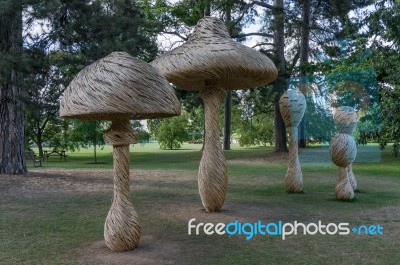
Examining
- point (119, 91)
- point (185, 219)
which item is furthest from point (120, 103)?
point (185, 219)

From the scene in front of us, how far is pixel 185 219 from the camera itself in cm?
778

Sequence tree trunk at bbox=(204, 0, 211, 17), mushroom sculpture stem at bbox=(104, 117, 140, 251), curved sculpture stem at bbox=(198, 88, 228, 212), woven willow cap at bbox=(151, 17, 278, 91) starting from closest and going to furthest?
mushroom sculpture stem at bbox=(104, 117, 140, 251)
woven willow cap at bbox=(151, 17, 278, 91)
curved sculpture stem at bbox=(198, 88, 228, 212)
tree trunk at bbox=(204, 0, 211, 17)

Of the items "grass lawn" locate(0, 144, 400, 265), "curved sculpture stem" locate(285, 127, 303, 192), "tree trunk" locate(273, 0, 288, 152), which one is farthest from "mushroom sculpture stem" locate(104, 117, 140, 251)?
"tree trunk" locate(273, 0, 288, 152)

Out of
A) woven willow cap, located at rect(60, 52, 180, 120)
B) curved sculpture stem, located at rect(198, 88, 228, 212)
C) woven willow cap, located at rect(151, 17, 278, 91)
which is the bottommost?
curved sculpture stem, located at rect(198, 88, 228, 212)

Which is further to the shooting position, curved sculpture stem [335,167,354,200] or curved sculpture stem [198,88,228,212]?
curved sculpture stem [335,167,354,200]

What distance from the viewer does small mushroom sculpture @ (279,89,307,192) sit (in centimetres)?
1049

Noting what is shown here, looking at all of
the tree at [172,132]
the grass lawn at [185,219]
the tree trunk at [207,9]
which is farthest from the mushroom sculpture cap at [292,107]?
the tree at [172,132]

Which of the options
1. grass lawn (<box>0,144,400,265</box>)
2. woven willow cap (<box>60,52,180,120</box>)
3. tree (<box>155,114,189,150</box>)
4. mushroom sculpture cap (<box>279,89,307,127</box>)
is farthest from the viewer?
tree (<box>155,114,189,150</box>)

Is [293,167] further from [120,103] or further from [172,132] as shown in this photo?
[172,132]

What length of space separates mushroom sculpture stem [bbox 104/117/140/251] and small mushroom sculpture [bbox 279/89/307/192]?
5728mm

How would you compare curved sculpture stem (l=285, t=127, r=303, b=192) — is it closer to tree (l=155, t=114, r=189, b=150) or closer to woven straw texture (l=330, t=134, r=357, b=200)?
woven straw texture (l=330, t=134, r=357, b=200)

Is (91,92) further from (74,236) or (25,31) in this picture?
(25,31)

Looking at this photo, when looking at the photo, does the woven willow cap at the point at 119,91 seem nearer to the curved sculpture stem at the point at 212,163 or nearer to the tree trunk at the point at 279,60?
the curved sculpture stem at the point at 212,163

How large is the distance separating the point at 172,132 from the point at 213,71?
4400 centimetres
